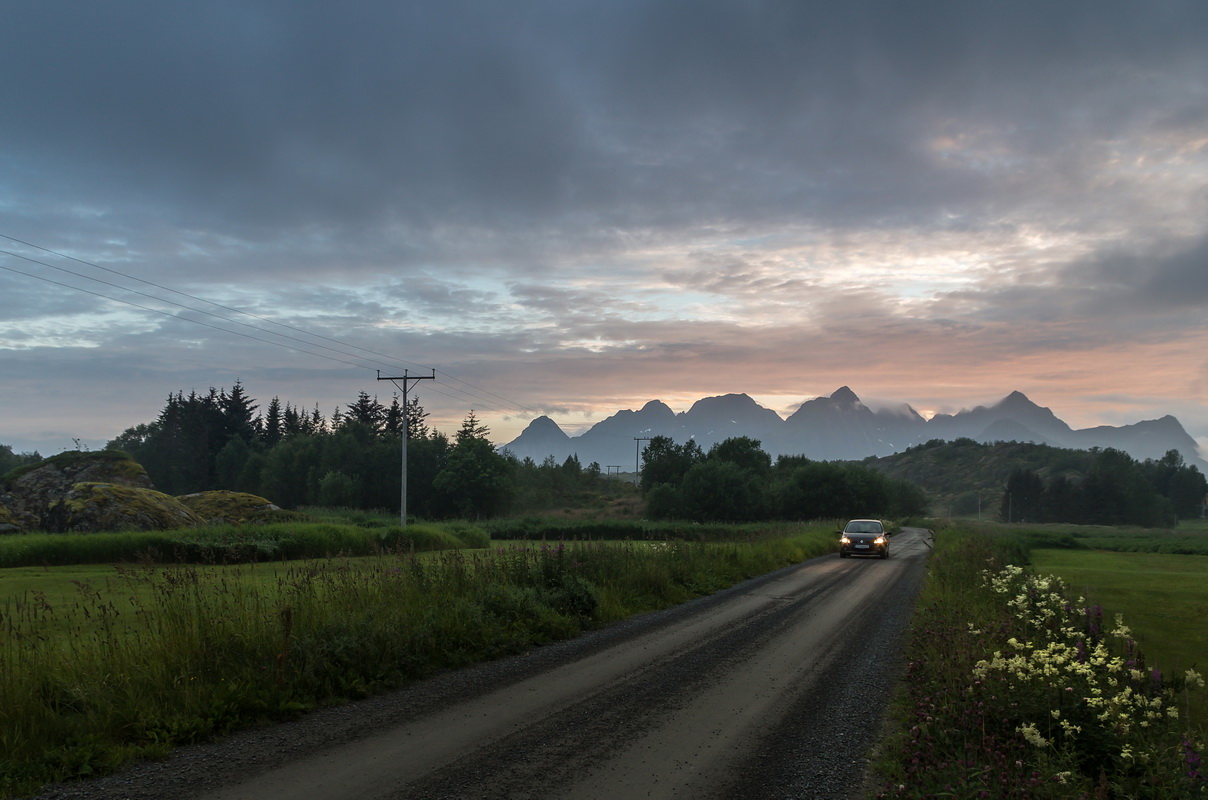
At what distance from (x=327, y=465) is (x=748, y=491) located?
53.4 m

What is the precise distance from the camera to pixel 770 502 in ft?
304

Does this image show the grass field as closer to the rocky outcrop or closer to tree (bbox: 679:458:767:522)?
the rocky outcrop

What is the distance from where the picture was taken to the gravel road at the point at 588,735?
531 cm

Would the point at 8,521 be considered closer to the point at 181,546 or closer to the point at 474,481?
the point at 181,546

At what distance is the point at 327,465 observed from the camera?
87375mm

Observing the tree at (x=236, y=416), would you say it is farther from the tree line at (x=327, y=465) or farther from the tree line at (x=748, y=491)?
the tree line at (x=748, y=491)

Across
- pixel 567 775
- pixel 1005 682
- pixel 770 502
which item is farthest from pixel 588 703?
pixel 770 502

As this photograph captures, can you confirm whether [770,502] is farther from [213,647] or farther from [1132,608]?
[213,647]

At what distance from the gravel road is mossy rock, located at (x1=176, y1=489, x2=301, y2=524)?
3467cm

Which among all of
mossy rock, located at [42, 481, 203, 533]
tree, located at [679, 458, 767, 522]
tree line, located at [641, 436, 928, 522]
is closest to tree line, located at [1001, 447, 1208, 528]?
tree line, located at [641, 436, 928, 522]

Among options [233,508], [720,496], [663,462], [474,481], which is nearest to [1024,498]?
[663,462]

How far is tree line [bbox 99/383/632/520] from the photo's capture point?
85.1m

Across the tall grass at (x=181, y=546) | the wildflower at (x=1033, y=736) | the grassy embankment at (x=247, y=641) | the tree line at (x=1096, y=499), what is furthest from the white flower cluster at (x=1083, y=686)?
the tree line at (x=1096, y=499)

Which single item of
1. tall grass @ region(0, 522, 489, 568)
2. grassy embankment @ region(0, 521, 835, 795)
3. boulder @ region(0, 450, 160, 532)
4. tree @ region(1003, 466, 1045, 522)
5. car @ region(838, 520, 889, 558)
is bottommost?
tree @ region(1003, 466, 1045, 522)
